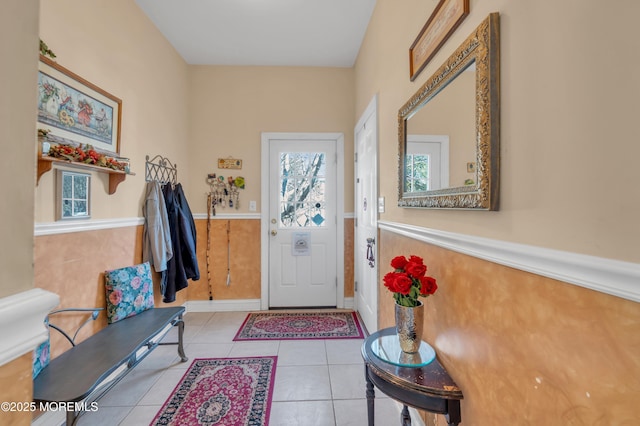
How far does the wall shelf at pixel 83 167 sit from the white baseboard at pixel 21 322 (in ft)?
4.30

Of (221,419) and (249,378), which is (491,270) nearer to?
(221,419)

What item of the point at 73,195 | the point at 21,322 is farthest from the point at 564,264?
the point at 73,195

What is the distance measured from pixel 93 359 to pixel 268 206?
2065 millimetres

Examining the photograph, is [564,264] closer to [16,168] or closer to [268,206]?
[16,168]

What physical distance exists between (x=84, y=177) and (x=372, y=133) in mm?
2073

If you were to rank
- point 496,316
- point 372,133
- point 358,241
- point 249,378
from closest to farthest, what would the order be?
point 496,316, point 249,378, point 372,133, point 358,241

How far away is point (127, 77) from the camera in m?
2.19

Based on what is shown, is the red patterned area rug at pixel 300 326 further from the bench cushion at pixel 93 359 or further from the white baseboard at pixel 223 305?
the bench cushion at pixel 93 359

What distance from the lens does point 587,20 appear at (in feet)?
1.85

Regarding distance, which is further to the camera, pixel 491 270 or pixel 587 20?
pixel 491 270

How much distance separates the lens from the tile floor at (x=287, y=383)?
1.60 meters

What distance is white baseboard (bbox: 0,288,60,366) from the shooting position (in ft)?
1.33

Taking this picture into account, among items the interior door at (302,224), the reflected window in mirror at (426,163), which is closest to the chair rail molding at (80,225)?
the interior door at (302,224)

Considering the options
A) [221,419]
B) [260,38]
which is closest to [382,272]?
[221,419]
